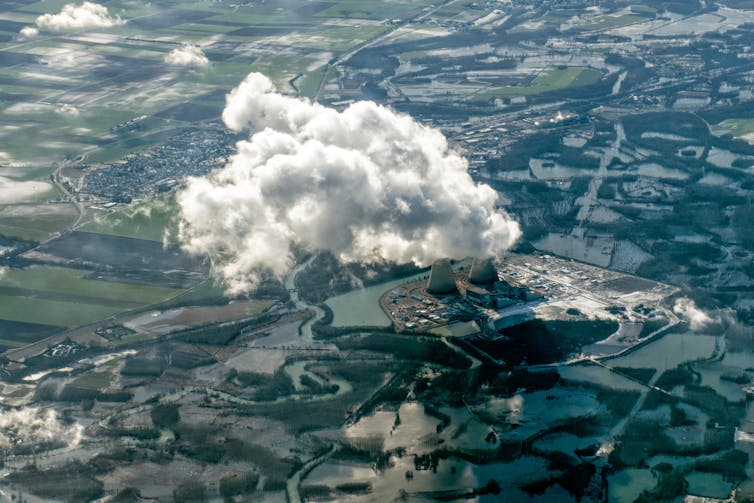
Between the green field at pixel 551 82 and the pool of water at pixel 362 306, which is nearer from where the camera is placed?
the pool of water at pixel 362 306

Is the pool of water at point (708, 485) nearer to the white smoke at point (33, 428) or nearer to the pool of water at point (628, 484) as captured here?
the pool of water at point (628, 484)

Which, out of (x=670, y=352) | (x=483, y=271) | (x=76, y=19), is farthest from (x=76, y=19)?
(x=670, y=352)

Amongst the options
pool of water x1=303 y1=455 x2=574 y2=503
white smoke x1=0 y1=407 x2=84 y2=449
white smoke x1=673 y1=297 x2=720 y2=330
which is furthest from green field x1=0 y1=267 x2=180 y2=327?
white smoke x1=673 y1=297 x2=720 y2=330

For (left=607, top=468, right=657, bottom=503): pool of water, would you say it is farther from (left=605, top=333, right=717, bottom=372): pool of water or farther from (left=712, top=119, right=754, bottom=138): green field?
(left=712, top=119, right=754, bottom=138): green field

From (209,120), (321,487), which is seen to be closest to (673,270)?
(321,487)

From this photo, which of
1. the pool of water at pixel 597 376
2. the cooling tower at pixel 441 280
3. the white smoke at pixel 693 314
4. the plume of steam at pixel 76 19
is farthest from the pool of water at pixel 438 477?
the plume of steam at pixel 76 19

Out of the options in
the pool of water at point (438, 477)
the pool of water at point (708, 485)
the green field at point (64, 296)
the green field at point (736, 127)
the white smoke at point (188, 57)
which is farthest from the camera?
the white smoke at point (188, 57)
